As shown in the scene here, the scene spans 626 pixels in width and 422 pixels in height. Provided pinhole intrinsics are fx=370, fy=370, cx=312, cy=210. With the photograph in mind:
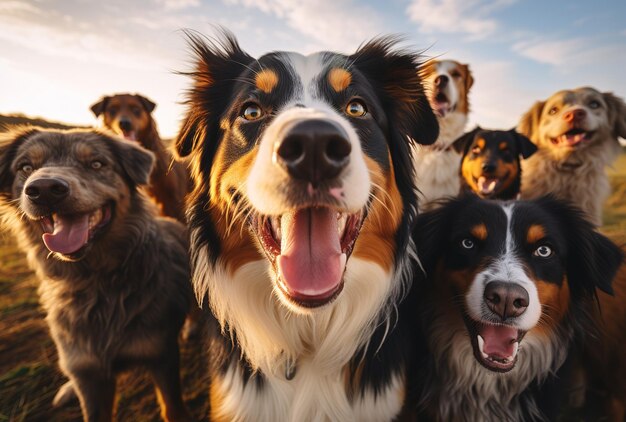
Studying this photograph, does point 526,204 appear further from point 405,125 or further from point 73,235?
point 73,235

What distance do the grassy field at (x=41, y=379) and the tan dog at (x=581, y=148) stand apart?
17.8 inches

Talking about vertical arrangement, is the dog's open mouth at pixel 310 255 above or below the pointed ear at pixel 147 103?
below

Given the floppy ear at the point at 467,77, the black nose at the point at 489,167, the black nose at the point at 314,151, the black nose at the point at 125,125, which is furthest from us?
the floppy ear at the point at 467,77

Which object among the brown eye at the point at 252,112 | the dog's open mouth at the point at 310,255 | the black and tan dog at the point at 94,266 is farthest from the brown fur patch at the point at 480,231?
the black and tan dog at the point at 94,266

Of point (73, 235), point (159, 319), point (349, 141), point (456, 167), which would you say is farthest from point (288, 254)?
point (456, 167)

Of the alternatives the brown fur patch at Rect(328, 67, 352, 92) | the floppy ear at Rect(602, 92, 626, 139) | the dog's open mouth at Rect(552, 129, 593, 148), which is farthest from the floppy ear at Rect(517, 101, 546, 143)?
the brown fur patch at Rect(328, 67, 352, 92)

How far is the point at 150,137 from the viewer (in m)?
5.86

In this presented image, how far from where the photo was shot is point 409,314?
2604 mm

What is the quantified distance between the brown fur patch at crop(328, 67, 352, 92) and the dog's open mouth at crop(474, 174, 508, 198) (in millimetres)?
2957

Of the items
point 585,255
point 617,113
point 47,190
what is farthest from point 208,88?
point 617,113

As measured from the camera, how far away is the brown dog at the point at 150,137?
5.01 metres

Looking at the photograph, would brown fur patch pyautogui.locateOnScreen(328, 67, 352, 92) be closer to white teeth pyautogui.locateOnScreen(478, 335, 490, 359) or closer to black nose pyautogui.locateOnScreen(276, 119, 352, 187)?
black nose pyautogui.locateOnScreen(276, 119, 352, 187)

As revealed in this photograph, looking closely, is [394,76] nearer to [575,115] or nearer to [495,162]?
[495,162]

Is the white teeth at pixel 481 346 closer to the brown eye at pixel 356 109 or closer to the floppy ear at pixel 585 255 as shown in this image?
the floppy ear at pixel 585 255
